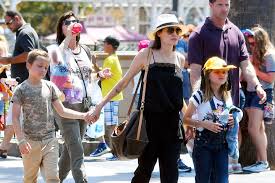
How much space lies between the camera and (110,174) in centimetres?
1110

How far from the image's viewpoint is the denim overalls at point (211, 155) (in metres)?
8.00

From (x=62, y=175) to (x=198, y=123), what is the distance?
188cm

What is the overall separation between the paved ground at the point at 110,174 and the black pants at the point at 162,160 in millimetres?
2165

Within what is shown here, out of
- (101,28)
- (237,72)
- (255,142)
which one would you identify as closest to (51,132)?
(237,72)

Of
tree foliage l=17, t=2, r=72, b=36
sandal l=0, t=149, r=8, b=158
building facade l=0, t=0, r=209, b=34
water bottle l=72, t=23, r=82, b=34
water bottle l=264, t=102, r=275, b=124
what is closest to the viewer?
water bottle l=72, t=23, r=82, b=34

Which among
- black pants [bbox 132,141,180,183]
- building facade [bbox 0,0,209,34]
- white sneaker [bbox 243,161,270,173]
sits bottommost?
white sneaker [bbox 243,161,270,173]

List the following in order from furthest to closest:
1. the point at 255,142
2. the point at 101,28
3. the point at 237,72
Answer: the point at 101,28, the point at 255,142, the point at 237,72

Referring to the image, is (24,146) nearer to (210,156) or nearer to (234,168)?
(210,156)

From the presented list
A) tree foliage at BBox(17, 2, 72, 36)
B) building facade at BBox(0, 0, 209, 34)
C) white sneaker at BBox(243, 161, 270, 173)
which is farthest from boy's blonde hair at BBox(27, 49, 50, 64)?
tree foliage at BBox(17, 2, 72, 36)

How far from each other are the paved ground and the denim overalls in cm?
217

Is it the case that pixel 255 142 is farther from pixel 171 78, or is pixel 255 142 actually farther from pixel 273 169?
pixel 171 78

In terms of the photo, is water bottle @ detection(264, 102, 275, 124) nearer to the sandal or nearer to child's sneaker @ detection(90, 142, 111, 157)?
child's sneaker @ detection(90, 142, 111, 157)

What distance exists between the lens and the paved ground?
34.1 feet

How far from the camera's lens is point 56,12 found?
51.3 metres
